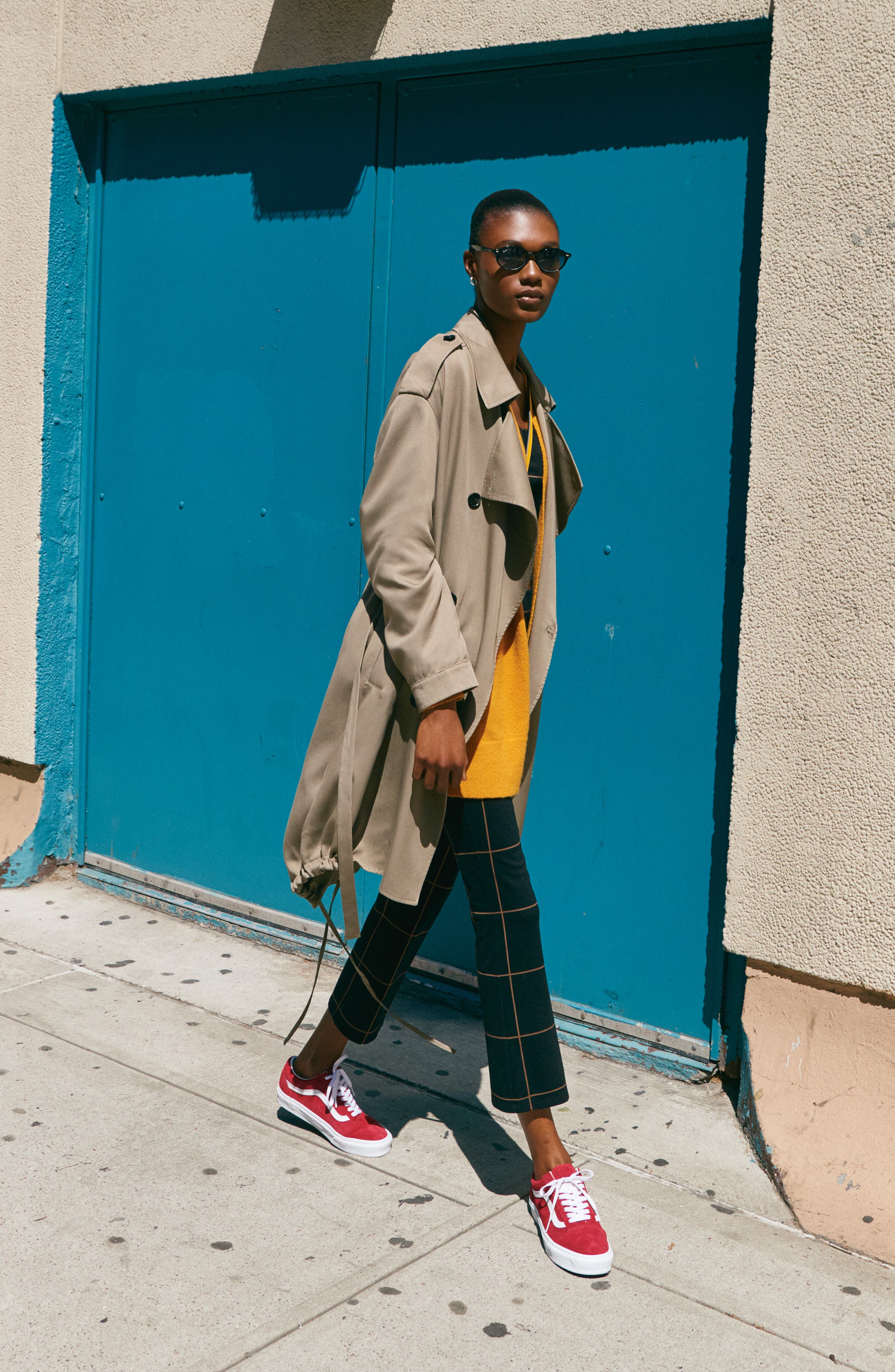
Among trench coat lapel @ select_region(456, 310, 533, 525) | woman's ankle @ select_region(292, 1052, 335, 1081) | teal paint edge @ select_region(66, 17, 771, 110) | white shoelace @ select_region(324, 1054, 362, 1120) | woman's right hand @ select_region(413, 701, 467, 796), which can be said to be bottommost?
white shoelace @ select_region(324, 1054, 362, 1120)

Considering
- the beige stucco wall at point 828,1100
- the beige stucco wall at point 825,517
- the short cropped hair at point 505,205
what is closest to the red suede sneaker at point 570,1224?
the beige stucco wall at point 828,1100

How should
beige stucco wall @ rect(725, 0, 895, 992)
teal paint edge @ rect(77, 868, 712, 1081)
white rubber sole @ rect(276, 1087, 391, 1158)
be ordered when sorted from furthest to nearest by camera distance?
1. teal paint edge @ rect(77, 868, 712, 1081)
2. white rubber sole @ rect(276, 1087, 391, 1158)
3. beige stucco wall @ rect(725, 0, 895, 992)

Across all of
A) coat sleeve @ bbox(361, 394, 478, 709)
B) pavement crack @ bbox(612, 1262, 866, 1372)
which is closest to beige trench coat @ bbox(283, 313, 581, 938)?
coat sleeve @ bbox(361, 394, 478, 709)

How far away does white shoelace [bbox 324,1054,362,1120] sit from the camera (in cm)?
303

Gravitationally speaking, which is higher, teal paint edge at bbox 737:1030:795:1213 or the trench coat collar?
the trench coat collar

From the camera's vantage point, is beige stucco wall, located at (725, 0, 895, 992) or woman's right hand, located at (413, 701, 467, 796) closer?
woman's right hand, located at (413, 701, 467, 796)

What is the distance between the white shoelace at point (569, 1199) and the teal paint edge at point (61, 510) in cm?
270

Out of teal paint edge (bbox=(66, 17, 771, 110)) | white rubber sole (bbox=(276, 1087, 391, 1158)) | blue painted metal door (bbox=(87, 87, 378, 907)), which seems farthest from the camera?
blue painted metal door (bbox=(87, 87, 378, 907))

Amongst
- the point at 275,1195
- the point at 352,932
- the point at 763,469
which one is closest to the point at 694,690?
the point at 763,469

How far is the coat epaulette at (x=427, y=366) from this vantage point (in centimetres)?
257

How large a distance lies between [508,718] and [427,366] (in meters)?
0.74

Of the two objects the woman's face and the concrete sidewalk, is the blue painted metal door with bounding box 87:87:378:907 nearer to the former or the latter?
the concrete sidewalk

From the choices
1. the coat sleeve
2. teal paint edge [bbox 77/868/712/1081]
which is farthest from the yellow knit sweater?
teal paint edge [bbox 77/868/712/1081]

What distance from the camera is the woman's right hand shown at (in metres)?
2.56
